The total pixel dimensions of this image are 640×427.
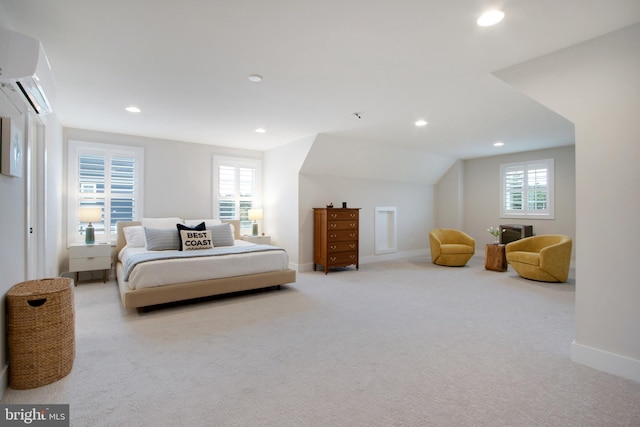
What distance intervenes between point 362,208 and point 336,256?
1547mm

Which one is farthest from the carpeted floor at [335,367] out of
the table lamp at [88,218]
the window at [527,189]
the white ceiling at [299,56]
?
the window at [527,189]

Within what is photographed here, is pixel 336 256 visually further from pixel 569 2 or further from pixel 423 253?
pixel 569 2

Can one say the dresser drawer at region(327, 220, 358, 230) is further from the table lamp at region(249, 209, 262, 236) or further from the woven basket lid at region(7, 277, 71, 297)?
the woven basket lid at region(7, 277, 71, 297)

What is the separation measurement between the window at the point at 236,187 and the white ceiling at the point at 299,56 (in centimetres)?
166

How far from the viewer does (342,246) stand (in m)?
5.80

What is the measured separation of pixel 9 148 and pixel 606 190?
4.12 metres

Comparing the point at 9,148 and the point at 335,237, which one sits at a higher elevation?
the point at 9,148

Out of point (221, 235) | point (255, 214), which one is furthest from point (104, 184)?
point (255, 214)

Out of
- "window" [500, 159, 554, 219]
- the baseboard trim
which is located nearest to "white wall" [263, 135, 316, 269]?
the baseboard trim

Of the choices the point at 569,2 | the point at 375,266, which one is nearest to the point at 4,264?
the point at 569,2

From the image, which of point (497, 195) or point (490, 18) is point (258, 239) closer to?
point (490, 18)

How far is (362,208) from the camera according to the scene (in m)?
6.81

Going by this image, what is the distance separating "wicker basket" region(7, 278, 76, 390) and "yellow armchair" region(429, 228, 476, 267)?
234 inches

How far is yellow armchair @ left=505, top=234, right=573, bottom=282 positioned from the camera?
4.77 m
